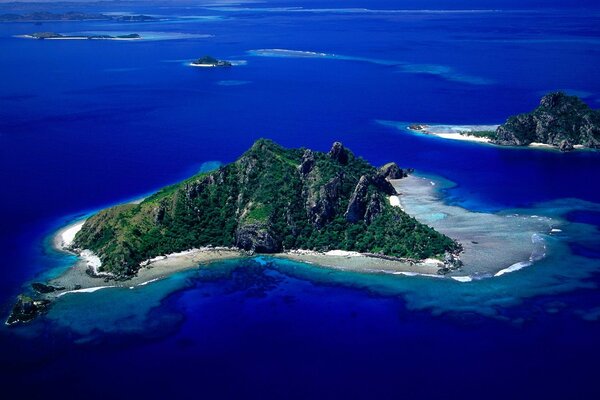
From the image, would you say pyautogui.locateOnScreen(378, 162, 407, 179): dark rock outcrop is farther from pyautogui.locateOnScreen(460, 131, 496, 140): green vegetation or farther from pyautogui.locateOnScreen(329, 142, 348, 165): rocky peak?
pyautogui.locateOnScreen(460, 131, 496, 140): green vegetation

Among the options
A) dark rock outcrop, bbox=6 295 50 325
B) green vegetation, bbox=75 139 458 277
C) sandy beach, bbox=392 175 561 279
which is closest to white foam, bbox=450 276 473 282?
sandy beach, bbox=392 175 561 279

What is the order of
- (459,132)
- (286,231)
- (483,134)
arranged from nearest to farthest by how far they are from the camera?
(286,231)
(483,134)
(459,132)

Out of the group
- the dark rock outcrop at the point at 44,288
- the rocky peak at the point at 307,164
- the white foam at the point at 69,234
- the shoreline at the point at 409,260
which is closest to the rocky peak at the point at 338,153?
the rocky peak at the point at 307,164

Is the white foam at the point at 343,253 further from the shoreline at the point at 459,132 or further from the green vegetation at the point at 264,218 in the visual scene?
the shoreline at the point at 459,132

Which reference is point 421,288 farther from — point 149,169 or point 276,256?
point 149,169

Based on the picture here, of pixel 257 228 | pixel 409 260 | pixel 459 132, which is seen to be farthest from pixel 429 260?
pixel 459 132

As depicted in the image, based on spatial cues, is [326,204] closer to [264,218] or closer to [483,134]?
[264,218]

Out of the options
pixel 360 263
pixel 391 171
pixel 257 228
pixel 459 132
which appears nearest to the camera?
pixel 360 263
